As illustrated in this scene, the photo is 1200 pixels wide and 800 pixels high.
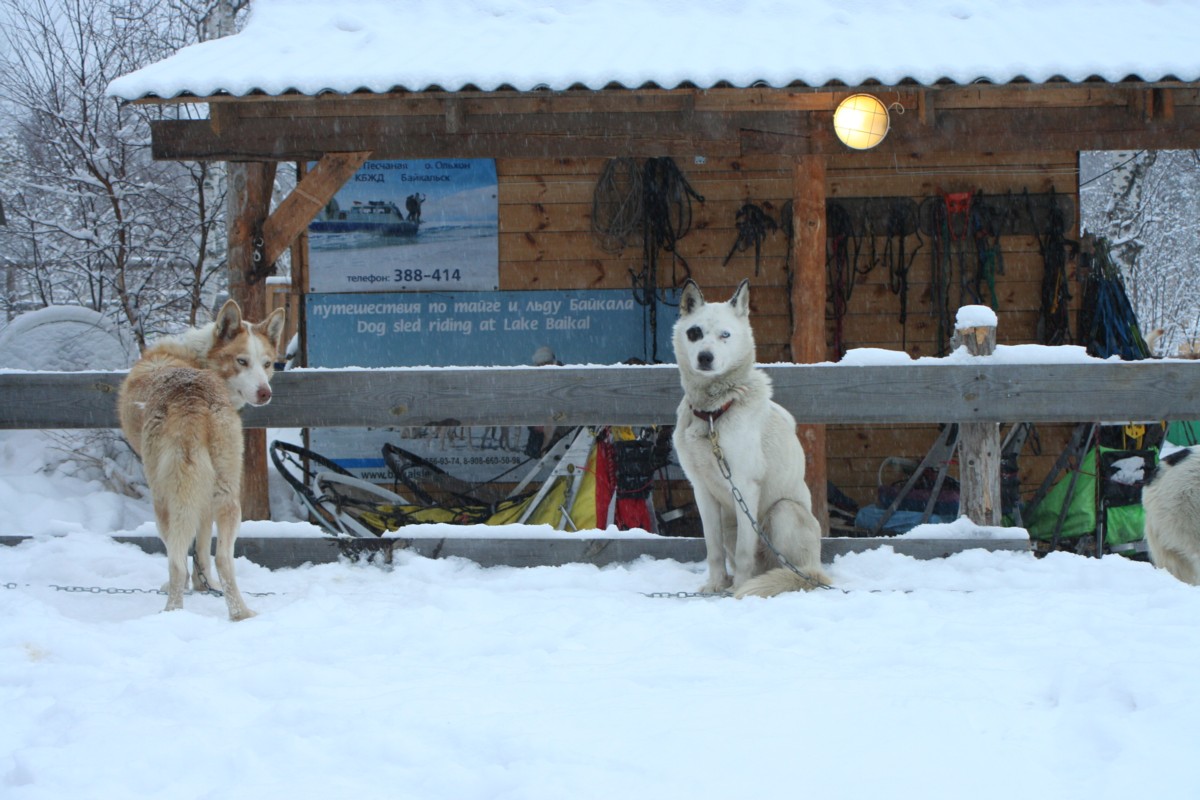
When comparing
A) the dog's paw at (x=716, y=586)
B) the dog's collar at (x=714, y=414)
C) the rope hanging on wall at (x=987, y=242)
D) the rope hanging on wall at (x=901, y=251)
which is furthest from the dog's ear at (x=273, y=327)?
the rope hanging on wall at (x=987, y=242)

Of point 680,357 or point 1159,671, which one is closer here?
point 1159,671

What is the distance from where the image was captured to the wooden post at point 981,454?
15.0 ft

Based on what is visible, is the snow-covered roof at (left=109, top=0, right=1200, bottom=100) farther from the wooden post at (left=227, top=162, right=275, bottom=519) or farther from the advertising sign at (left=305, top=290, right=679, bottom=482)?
the advertising sign at (left=305, top=290, right=679, bottom=482)

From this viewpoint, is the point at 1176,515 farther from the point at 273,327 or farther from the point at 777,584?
the point at 273,327

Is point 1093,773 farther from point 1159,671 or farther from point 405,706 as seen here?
point 405,706

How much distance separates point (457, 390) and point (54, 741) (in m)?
2.46

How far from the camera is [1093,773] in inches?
81.7

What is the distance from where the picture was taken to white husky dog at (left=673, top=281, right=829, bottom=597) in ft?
13.4

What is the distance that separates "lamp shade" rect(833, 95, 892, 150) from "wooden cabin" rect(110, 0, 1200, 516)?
11 cm

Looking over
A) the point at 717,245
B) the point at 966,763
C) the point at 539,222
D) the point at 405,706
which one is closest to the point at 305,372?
the point at 405,706

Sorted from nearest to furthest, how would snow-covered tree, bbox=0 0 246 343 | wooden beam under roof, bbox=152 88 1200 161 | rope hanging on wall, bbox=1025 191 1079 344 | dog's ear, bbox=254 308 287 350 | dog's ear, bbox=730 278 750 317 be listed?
1. dog's ear, bbox=730 278 750 317
2. dog's ear, bbox=254 308 287 350
3. wooden beam under roof, bbox=152 88 1200 161
4. rope hanging on wall, bbox=1025 191 1079 344
5. snow-covered tree, bbox=0 0 246 343

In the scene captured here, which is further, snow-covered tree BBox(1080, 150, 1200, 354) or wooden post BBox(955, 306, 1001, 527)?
snow-covered tree BBox(1080, 150, 1200, 354)

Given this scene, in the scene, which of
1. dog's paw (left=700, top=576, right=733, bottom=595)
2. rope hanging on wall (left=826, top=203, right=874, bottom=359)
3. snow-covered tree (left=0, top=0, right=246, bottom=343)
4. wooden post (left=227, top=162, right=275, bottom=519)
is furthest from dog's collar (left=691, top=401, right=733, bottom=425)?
snow-covered tree (left=0, top=0, right=246, bottom=343)

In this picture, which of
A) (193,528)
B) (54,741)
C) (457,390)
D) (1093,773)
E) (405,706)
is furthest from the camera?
(457,390)
